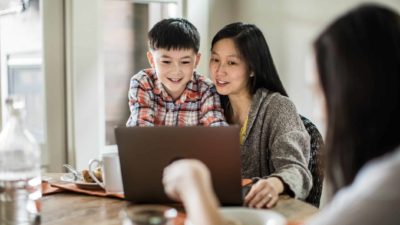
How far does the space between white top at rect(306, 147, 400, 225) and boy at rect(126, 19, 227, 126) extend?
1.15 metres

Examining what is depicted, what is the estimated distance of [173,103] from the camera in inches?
78.9

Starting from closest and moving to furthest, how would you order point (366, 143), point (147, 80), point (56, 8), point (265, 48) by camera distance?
1. point (366, 143)
2. point (265, 48)
3. point (147, 80)
4. point (56, 8)

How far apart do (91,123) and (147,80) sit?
0.87 m

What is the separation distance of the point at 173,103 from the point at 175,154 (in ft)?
2.69

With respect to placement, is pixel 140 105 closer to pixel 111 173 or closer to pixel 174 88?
pixel 174 88

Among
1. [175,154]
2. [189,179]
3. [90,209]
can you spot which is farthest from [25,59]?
[189,179]

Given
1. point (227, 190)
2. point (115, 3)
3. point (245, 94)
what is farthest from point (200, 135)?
point (115, 3)

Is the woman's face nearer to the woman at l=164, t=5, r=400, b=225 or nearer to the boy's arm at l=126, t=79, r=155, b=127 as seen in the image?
the boy's arm at l=126, t=79, r=155, b=127

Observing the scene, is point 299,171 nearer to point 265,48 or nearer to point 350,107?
point 265,48

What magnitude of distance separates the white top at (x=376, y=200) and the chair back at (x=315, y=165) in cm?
93

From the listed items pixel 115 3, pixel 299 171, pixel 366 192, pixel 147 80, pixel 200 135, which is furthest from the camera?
pixel 115 3

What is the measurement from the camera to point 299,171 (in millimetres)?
1536

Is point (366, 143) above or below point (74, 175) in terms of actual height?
above

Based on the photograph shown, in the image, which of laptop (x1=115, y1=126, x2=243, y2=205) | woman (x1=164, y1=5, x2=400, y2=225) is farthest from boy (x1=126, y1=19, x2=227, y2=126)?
woman (x1=164, y1=5, x2=400, y2=225)
